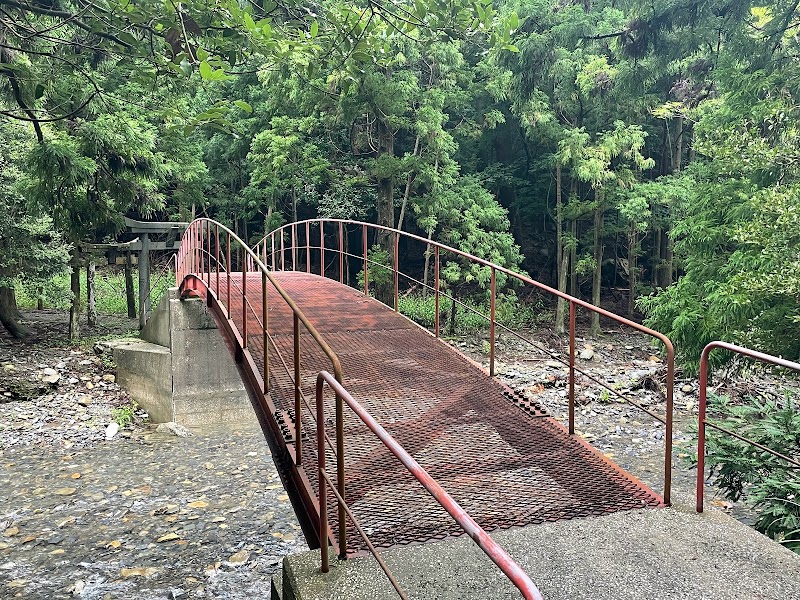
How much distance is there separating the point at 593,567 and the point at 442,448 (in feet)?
4.53

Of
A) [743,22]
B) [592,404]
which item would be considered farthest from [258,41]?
[592,404]

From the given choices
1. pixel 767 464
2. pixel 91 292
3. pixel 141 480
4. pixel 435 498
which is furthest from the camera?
pixel 91 292

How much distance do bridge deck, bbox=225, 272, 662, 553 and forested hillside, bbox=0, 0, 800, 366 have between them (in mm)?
1982

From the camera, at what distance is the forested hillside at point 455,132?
445cm

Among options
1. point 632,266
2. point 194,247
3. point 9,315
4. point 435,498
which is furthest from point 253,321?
point 632,266

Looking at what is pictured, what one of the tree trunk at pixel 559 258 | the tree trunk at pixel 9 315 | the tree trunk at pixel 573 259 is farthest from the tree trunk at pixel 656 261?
the tree trunk at pixel 9 315

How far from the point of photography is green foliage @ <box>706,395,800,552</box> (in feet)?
13.6

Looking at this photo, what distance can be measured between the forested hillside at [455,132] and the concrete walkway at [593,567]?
7.59 ft

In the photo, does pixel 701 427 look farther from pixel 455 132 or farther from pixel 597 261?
pixel 455 132

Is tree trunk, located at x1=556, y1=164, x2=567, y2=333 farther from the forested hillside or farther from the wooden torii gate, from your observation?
the wooden torii gate

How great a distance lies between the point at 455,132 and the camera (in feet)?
64.6

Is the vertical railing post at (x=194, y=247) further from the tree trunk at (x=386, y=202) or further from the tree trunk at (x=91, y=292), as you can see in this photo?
the tree trunk at (x=386, y=202)

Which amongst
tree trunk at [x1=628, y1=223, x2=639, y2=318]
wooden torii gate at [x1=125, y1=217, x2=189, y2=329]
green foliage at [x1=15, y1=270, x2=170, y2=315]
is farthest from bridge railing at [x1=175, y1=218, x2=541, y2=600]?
tree trunk at [x1=628, y1=223, x2=639, y2=318]

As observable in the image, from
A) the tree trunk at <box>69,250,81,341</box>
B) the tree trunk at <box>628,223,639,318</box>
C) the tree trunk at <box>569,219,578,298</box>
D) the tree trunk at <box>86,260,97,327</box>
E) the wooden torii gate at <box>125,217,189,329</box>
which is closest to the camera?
the tree trunk at <box>69,250,81,341</box>
